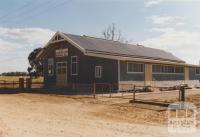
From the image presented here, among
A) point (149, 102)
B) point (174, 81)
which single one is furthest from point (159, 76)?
point (149, 102)

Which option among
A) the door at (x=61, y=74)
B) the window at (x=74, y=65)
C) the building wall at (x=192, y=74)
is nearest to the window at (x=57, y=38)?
the door at (x=61, y=74)

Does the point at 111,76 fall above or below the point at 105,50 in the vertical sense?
below

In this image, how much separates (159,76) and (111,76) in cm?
797

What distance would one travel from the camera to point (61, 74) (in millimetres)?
33219

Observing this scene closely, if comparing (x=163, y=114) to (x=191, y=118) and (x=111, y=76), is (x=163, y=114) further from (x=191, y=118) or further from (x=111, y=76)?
(x=111, y=76)

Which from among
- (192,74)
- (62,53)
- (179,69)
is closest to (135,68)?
(62,53)

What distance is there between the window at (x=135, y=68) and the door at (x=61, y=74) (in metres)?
7.04

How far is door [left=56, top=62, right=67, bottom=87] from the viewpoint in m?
32.8

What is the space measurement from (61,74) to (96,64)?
15.5 feet

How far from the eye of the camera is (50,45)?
114ft

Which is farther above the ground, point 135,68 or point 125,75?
point 135,68

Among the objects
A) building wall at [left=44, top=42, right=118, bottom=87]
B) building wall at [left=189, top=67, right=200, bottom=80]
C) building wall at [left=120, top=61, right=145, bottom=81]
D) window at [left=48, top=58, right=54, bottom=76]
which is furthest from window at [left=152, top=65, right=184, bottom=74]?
window at [left=48, top=58, right=54, bottom=76]

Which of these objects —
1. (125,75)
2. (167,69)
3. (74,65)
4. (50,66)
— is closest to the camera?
(125,75)

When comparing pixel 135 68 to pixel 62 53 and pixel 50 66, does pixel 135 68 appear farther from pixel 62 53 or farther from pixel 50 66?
pixel 50 66
